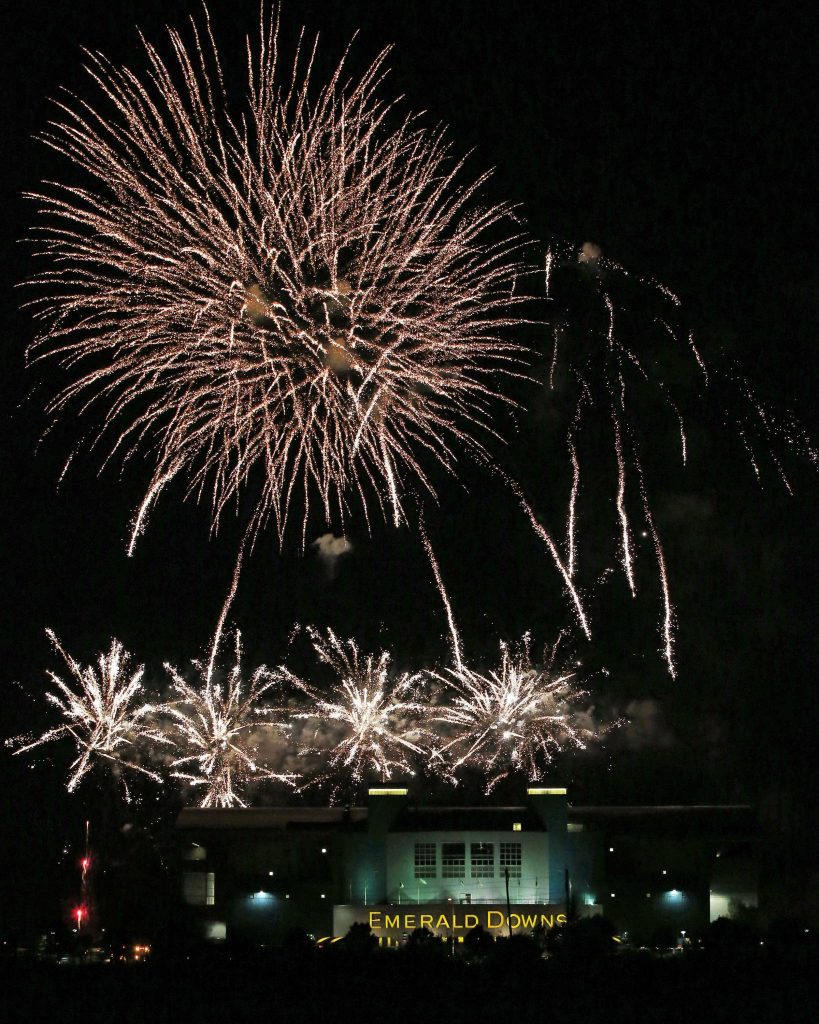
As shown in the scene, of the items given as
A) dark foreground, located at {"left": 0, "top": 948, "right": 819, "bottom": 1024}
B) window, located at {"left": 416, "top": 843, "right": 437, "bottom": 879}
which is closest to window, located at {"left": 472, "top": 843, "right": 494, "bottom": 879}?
window, located at {"left": 416, "top": 843, "right": 437, "bottom": 879}

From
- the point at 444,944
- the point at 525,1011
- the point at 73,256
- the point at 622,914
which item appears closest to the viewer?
the point at 73,256

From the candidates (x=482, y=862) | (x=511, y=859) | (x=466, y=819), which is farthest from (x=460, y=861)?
(x=511, y=859)

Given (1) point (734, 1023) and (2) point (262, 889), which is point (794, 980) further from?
(2) point (262, 889)

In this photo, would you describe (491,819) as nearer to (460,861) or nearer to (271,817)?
(460,861)

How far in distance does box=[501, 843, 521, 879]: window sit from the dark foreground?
39.3 ft

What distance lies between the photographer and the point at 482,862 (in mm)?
64062

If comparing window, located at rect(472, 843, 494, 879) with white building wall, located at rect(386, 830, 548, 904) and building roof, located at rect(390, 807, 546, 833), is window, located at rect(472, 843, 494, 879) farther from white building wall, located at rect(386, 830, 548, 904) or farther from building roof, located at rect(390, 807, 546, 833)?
building roof, located at rect(390, 807, 546, 833)

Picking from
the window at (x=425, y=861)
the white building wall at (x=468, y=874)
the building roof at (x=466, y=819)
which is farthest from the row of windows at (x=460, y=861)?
the building roof at (x=466, y=819)

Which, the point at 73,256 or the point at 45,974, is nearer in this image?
the point at 73,256

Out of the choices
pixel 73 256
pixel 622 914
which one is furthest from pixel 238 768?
pixel 73 256

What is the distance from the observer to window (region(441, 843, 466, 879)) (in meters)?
64.0

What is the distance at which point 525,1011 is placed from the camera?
139 ft

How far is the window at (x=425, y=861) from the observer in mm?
64125

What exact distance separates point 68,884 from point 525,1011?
37493 millimetres
